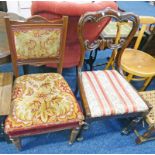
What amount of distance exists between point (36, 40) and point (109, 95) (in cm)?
63

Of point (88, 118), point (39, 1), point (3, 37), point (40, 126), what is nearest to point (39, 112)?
point (40, 126)

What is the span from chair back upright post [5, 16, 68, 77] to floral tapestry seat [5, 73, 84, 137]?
0.18m

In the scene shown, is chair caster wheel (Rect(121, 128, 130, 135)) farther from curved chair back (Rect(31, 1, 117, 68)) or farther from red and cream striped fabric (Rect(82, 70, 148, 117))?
curved chair back (Rect(31, 1, 117, 68))

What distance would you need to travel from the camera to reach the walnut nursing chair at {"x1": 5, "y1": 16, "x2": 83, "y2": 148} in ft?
3.49

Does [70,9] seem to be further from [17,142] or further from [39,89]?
[17,142]

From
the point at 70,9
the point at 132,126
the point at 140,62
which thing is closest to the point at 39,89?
the point at 70,9

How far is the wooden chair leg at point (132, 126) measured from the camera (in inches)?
51.6

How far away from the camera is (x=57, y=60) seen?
1344 millimetres

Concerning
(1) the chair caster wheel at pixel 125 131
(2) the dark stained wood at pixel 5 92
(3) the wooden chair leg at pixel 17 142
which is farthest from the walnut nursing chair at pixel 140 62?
(3) the wooden chair leg at pixel 17 142

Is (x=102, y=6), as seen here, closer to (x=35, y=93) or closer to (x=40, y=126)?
(x=35, y=93)

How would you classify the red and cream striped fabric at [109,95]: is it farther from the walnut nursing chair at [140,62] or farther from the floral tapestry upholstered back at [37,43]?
the floral tapestry upholstered back at [37,43]

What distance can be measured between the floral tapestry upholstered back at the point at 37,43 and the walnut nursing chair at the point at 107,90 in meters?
0.19

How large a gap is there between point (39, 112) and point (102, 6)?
2.84 ft

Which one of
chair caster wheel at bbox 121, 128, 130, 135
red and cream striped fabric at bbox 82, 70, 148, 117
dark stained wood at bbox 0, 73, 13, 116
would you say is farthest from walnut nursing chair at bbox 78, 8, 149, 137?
dark stained wood at bbox 0, 73, 13, 116
